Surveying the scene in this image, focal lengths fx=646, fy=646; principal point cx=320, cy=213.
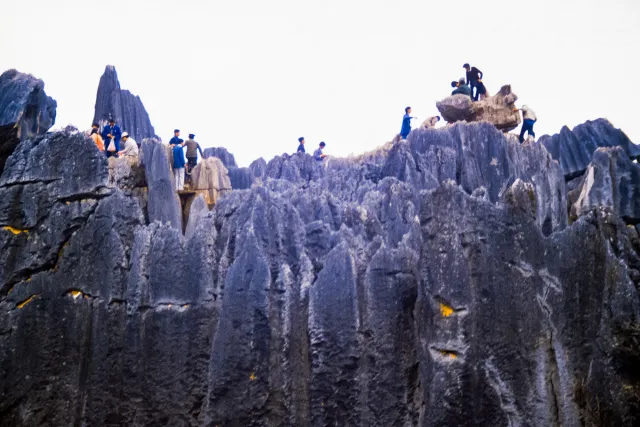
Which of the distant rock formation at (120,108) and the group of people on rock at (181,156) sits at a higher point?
the distant rock formation at (120,108)

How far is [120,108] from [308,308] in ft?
74.9

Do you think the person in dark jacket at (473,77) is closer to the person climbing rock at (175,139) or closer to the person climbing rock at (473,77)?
the person climbing rock at (473,77)

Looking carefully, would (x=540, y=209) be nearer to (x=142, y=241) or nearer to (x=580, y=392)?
(x=580, y=392)

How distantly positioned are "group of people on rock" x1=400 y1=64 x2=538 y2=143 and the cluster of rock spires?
910cm

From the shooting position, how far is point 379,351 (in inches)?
467

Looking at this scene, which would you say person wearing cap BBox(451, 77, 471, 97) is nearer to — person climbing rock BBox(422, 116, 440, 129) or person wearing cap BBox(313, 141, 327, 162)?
person climbing rock BBox(422, 116, 440, 129)

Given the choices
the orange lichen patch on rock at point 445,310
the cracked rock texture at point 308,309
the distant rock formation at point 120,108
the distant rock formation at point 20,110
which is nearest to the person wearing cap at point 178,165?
the distant rock formation at point 20,110

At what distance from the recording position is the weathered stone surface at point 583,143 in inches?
1006

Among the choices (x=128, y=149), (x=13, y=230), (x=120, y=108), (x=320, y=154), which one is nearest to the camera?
(x=13, y=230)

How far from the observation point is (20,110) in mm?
17312

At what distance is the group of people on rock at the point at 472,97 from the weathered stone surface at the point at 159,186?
9.49m

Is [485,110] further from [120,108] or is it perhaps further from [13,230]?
[13,230]

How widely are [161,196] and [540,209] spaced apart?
1206 centimetres

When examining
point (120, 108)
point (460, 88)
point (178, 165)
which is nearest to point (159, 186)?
point (178, 165)
